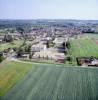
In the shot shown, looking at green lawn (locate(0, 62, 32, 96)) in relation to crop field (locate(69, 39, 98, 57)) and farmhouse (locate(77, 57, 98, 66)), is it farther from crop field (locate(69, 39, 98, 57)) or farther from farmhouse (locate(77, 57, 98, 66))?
crop field (locate(69, 39, 98, 57))

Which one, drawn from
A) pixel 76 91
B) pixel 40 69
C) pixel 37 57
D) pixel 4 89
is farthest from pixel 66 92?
pixel 37 57

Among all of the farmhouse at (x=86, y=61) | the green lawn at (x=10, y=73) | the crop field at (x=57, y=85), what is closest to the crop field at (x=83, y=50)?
the farmhouse at (x=86, y=61)

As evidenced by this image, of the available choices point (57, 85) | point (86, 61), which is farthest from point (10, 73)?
point (86, 61)

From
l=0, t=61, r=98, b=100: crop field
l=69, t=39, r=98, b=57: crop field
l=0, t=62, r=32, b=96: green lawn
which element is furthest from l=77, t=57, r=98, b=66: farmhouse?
l=0, t=62, r=32, b=96: green lawn

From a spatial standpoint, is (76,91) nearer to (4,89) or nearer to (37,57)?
(4,89)

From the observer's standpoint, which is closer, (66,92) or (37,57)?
(66,92)

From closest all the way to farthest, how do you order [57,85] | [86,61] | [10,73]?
[57,85] → [10,73] → [86,61]

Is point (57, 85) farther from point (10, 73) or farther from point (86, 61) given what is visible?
point (86, 61)
